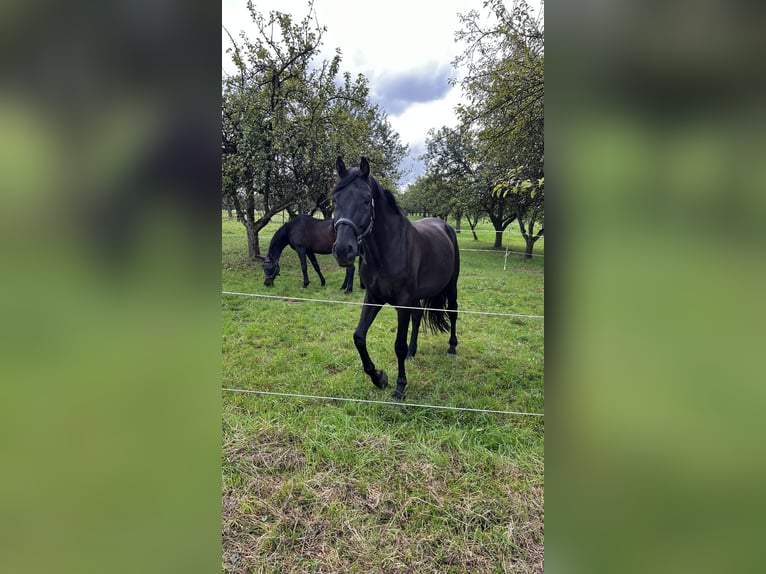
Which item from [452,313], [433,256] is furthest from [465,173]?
[452,313]

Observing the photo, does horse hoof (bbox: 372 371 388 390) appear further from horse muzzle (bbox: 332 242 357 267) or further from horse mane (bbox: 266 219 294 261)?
horse mane (bbox: 266 219 294 261)

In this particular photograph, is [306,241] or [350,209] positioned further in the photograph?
[306,241]

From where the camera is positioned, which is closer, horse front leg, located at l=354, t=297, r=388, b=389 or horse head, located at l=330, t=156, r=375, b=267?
horse head, located at l=330, t=156, r=375, b=267

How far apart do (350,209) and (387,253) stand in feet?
1.81

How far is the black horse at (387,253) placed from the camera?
7.20 ft

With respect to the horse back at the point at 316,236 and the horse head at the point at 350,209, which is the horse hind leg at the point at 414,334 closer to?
the horse head at the point at 350,209

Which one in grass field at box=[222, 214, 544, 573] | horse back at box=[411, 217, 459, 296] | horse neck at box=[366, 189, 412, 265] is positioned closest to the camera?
grass field at box=[222, 214, 544, 573]

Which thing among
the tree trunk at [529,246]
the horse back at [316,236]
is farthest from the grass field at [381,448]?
the horse back at [316,236]

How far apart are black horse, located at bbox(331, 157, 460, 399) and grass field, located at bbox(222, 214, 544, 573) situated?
0.34m

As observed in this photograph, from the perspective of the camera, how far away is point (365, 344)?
8.76 feet

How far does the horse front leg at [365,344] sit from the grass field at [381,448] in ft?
0.36

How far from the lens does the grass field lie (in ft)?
4.99

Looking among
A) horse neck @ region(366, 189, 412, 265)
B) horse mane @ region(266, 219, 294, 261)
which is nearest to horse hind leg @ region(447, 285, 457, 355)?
horse neck @ region(366, 189, 412, 265)

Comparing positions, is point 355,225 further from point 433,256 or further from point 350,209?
point 433,256
